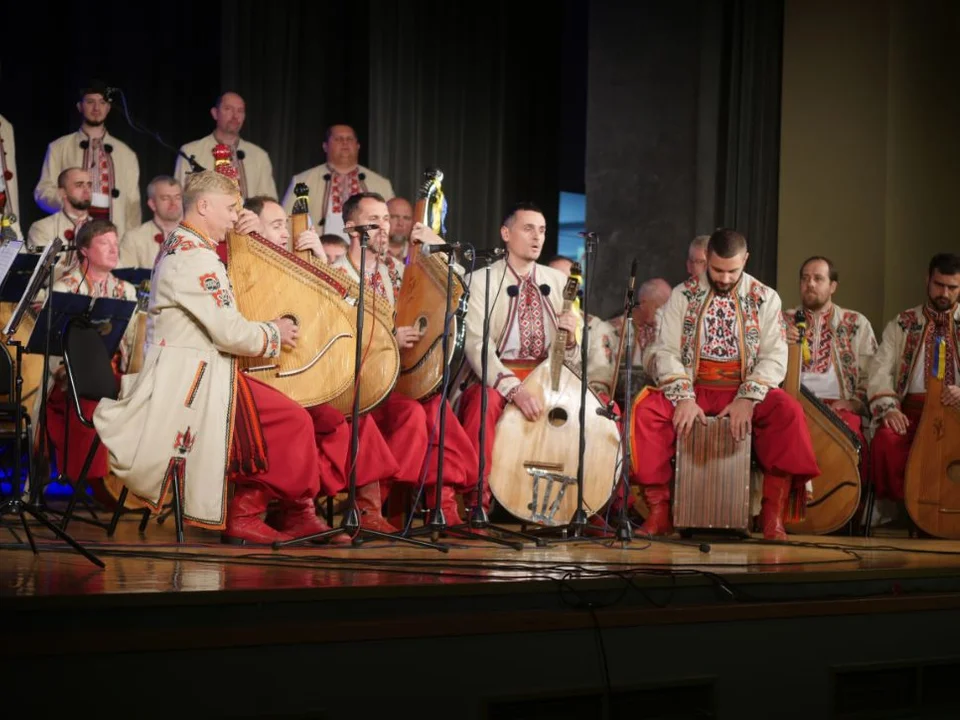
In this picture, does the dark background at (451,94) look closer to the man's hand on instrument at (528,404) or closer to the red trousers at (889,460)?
the red trousers at (889,460)

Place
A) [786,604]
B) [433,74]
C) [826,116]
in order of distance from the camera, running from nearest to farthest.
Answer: [786,604] → [826,116] → [433,74]

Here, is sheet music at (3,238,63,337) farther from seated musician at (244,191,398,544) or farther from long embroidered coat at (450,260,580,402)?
long embroidered coat at (450,260,580,402)

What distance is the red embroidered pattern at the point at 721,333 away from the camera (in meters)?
5.80

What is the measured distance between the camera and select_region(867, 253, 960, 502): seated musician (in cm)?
638

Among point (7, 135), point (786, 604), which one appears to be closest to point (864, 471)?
point (786, 604)

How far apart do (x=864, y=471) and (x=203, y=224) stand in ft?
12.3

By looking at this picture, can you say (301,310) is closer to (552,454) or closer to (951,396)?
(552,454)

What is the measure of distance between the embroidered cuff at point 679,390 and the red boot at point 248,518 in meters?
→ 1.98

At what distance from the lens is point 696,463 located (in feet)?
18.5

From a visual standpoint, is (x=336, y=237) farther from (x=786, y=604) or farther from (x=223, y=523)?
(x=786, y=604)

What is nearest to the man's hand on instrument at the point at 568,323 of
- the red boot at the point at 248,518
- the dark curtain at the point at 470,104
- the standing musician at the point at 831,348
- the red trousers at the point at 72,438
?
the red boot at the point at 248,518

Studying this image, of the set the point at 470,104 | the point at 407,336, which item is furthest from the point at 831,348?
the point at 470,104

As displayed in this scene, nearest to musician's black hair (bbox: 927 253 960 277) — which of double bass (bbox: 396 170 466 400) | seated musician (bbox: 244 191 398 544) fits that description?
double bass (bbox: 396 170 466 400)

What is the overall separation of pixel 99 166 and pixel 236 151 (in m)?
0.87
